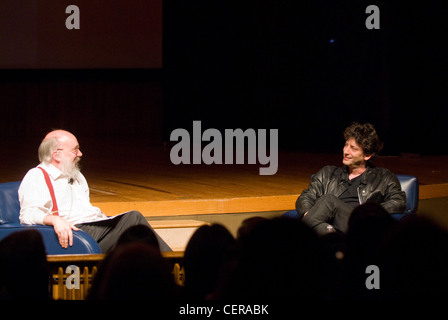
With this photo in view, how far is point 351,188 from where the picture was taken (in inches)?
144

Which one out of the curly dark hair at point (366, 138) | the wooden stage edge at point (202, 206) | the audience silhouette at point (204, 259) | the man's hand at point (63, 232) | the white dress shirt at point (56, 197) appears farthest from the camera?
the wooden stage edge at point (202, 206)

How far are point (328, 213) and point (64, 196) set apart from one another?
4.46ft

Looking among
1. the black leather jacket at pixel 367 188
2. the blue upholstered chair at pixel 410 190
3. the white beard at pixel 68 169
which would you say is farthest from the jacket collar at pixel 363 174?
the white beard at pixel 68 169

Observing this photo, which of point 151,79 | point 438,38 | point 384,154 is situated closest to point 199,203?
point 384,154

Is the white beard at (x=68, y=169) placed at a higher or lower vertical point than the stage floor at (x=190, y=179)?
higher

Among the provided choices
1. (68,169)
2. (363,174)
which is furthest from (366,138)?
(68,169)

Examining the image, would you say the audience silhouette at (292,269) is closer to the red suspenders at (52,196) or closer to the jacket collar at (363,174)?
the red suspenders at (52,196)

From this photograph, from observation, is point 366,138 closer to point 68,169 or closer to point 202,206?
point 202,206

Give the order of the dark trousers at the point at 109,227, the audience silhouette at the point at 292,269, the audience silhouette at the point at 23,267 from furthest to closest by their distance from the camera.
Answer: the dark trousers at the point at 109,227, the audience silhouette at the point at 23,267, the audience silhouette at the point at 292,269

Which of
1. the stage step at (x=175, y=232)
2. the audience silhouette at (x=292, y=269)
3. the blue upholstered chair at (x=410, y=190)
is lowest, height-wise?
the stage step at (x=175, y=232)

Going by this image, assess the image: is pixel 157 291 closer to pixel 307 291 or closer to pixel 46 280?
pixel 307 291

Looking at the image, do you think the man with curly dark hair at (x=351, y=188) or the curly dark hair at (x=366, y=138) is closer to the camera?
the man with curly dark hair at (x=351, y=188)

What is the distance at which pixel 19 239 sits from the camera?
5.76ft

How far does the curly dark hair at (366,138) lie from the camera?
3.61m
